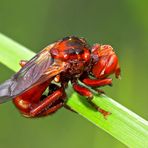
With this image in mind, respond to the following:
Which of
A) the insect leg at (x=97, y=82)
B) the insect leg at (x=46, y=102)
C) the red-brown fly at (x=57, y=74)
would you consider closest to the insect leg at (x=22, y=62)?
the red-brown fly at (x=57, y=74)

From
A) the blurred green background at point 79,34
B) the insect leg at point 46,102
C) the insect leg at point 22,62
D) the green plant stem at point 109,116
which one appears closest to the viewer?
the green plant stem at point 109,116

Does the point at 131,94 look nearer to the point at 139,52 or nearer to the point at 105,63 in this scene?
the point at 139,52

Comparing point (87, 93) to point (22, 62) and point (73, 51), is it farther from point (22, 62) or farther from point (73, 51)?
point (22, 62)

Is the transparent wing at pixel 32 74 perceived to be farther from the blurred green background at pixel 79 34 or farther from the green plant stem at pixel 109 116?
the blurred green background at pixel 79 34

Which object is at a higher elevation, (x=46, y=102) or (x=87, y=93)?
(x=87, y=93)

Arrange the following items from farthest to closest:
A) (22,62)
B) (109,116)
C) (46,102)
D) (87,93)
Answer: (22,62), (46,102), (87,93), (109,116)

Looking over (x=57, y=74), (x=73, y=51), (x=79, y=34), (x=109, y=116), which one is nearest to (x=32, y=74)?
(x=57, y=74)
